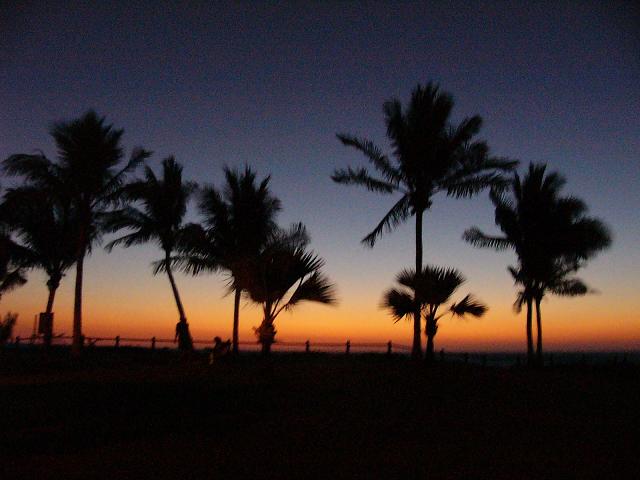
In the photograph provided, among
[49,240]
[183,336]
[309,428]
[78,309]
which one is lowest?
[309,428]

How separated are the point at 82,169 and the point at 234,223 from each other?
19.6ft

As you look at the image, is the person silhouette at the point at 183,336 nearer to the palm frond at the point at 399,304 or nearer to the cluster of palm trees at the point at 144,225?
the cluster of palm trees at the point at 144,225

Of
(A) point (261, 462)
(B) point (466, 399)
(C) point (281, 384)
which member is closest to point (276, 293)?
(C) point (281, 384)

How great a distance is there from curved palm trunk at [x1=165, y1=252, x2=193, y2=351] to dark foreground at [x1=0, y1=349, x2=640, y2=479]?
9.88 m

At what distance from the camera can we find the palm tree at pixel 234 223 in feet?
72.9

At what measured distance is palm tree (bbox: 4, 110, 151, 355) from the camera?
2136 centimetres

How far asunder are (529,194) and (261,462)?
2118 centimetres

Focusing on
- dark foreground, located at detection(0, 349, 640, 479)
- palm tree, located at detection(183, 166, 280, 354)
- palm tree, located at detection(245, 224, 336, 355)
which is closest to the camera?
dark foreground, located at detection(0, 349, 640, 479)

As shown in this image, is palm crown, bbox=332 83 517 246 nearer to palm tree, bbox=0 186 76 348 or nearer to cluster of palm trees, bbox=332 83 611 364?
cluster of palm trees, bbox=332 83 611 364

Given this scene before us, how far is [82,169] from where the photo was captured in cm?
2148

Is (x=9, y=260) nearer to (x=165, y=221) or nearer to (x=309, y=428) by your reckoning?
(x=165, y=221)

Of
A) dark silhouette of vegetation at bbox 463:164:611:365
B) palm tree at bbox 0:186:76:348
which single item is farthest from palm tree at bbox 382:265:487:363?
palm tree at bbox 0:186:76:348

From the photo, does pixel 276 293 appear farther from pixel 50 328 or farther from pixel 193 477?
pixel 50 328

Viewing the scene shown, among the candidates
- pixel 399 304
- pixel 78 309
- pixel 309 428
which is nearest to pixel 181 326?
pixel 78 309
